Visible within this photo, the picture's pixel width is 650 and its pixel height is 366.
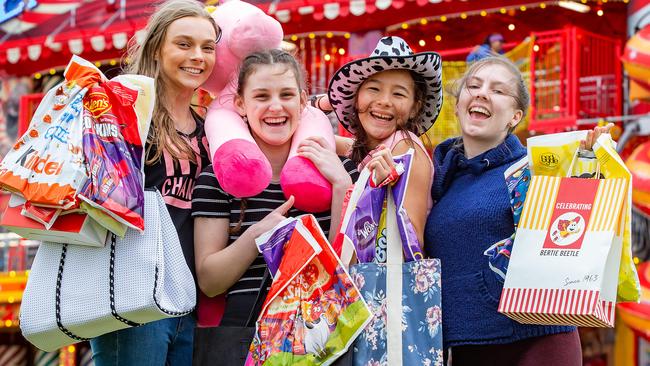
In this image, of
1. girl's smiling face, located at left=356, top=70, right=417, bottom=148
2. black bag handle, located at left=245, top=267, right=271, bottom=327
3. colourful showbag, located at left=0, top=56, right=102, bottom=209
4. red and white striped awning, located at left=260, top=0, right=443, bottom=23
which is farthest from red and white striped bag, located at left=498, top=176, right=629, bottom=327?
red and white striped awning, located at left=260, top=0, right=443, bottom=23

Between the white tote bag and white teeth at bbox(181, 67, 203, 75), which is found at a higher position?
white teeth at bbox(181, 67, 203, 75)

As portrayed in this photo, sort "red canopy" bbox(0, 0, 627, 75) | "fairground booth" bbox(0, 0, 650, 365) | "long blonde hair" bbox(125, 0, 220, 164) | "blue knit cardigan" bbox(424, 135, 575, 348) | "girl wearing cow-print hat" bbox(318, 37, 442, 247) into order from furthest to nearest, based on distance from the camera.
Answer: "red canopy" bbox(0, 0, 627, 75), "fairground booth" bbox(0, 0, 650, 365), "long blonde hair" bbox(125, 0, 220, 164), "girl wearing cow-print hat" bbox(318, 37, 442, 247), "blue knit cardigan" bbox(424, 135, 575, 348)

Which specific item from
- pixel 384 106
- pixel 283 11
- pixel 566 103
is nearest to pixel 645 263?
pixel 566 103

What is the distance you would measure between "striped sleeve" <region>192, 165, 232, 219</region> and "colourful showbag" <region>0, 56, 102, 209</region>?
1.86ft

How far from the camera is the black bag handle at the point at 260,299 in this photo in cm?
382

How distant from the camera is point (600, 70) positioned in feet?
34.3

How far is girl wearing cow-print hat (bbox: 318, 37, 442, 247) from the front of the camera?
3.96m

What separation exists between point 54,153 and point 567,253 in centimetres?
183

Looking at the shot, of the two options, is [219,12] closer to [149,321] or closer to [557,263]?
[149,321]

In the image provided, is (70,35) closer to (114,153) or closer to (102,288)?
(114,153)

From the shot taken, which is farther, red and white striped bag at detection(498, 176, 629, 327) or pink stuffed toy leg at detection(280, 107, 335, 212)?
pink stuffed toy leg at detection(280, 107, 335, 212)

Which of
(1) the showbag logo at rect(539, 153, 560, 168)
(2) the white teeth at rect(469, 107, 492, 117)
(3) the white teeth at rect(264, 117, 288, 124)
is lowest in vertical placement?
(1) the showbag logo at rect(539, 153, 560, 168)

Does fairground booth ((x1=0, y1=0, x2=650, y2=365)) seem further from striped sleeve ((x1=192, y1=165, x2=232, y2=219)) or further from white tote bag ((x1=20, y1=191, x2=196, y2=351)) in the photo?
white tote bag ((x1=20, y1=191, x2=196, y2=351))

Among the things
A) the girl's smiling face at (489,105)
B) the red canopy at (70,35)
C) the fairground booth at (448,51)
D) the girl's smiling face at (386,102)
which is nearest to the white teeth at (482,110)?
the girl's smiling face at (489,105)
